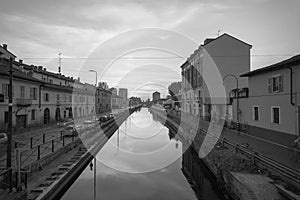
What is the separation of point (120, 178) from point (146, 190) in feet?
7.65

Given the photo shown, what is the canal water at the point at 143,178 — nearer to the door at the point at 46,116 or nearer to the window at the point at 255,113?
the window at the point at 255,113

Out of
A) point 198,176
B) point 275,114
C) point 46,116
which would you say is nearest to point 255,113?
point 275,114

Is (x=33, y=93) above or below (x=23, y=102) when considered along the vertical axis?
above

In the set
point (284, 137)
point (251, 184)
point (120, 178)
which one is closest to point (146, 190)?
point (120, 178)

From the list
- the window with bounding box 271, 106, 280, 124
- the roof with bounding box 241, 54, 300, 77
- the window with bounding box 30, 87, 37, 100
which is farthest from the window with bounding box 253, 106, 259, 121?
the window with bounding box 30, 87, 37, 100

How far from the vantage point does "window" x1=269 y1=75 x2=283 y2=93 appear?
1527 cm

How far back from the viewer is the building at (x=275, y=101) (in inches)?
544

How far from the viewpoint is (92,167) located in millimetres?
14672

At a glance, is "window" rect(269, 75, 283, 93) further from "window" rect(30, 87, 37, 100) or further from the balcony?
"window" rect(30, 87, 37, 100)

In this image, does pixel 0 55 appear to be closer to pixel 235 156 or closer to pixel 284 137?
pixel 235 156

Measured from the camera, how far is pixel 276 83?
15.9 metres

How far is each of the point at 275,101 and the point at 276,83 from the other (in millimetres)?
1355

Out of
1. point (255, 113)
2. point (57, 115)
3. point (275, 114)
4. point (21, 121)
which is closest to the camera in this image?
point (275, 114)

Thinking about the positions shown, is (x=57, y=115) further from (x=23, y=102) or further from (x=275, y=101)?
(x=275, y=101)
